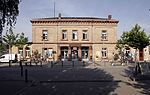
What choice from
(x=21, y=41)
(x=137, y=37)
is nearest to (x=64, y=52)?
(x=21, y=41)

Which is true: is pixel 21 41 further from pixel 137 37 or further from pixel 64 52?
pixel 137 37

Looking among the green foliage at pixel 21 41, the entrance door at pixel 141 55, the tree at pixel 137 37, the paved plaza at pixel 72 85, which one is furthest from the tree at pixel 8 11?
→ the entrance door at pixel 141 55

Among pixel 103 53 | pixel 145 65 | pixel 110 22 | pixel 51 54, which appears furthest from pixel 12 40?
pixel 145 65

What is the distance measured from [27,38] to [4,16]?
60.1 ft

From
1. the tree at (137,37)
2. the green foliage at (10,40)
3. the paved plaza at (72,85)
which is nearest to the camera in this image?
the paved plaza at (72,85)

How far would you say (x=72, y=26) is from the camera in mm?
24031

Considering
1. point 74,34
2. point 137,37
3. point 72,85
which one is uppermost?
point 74,34

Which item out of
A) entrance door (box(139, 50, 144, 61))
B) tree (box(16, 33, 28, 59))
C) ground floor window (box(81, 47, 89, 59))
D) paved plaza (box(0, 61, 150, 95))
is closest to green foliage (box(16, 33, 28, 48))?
tree (box(16, 33, 28, 59))

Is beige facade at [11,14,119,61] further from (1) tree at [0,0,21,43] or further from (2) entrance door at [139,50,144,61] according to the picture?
(1) tree at [0,0,21,43]

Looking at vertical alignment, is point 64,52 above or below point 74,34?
below

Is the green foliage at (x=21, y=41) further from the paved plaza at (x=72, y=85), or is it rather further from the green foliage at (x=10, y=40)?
the paved plaza at (x=72, y=85)

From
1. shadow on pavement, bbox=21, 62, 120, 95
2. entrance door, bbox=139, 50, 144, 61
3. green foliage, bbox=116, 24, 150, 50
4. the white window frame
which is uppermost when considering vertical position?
the white window frame

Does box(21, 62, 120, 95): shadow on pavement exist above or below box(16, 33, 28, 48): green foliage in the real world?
below

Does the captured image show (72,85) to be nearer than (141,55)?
Yes
